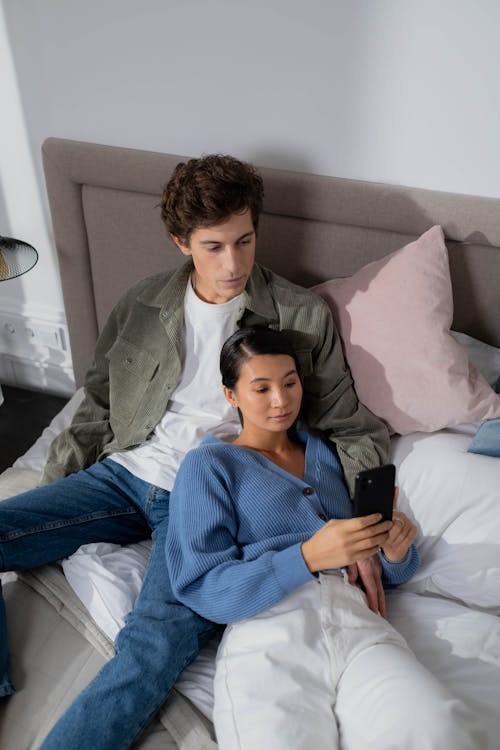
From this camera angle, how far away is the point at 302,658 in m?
1.43

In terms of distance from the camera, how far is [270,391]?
1.71 m

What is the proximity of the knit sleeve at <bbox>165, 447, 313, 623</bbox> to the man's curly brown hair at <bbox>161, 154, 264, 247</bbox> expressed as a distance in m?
0.55

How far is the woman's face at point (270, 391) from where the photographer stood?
171 centimetres

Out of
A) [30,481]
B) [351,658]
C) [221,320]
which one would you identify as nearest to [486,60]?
[221,320]

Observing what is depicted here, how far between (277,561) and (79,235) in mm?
1317

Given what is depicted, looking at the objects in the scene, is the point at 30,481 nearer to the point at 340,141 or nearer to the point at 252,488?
the point at 252,488

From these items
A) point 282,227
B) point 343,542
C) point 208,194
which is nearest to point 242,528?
point 343,542

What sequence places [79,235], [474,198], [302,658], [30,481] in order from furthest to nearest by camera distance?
[79,235] → [30,481] → [474,198] → [302,658]

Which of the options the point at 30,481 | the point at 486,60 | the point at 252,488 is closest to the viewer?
the point at 252,488

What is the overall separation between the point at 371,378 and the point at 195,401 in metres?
0.48

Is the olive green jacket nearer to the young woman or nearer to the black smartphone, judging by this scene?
the young woman

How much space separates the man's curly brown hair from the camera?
1.74 metres

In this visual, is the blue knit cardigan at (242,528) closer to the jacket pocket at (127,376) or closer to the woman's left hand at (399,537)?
the woman's left hand at (399,537)

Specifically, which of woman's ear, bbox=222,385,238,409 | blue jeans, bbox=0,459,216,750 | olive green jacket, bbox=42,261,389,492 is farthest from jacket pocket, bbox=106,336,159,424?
woman's ear, bbox=222,385,238,409
